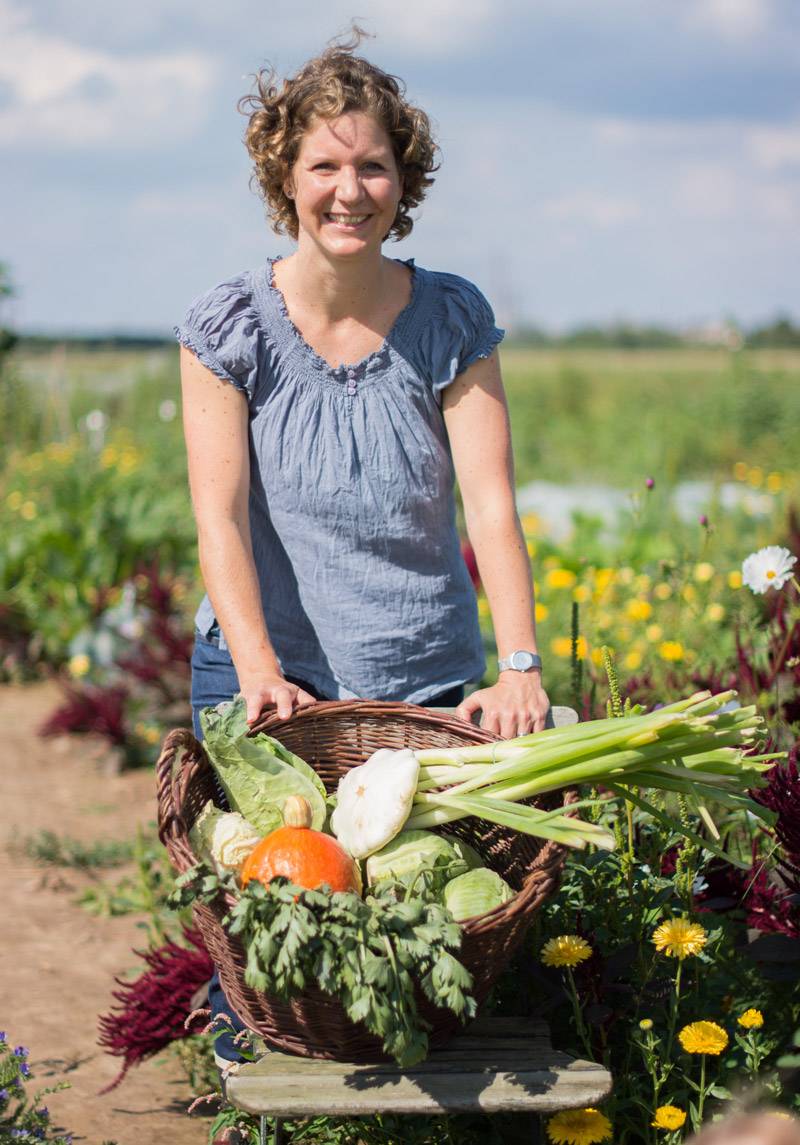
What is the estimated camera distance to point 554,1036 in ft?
7.65

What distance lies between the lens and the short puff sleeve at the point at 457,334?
2.44 metres

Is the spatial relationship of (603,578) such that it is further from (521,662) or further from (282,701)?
(282,701)

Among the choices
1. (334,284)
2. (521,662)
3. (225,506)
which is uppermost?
(334,284)

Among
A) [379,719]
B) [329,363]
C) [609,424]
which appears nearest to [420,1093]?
[379,719]

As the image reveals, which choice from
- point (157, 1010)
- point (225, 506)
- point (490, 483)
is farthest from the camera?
point (157, 1010)

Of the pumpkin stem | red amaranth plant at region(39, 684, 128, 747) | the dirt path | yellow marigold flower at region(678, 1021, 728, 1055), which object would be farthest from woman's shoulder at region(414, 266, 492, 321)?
red amaranth plant at region(39, 684, 128, 747)

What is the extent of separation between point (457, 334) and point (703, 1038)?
1392mm

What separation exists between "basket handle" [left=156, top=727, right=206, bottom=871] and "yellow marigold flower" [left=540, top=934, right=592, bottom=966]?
71 cm

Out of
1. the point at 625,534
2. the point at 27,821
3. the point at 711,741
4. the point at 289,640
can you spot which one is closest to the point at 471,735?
the point at 711,741

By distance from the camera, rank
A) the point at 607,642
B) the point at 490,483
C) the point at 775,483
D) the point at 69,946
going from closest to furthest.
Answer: the point at 490,483, the point at 69,946, the point at 607,642, the point at 775,483

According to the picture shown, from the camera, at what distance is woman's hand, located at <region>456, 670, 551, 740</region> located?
2242 mm

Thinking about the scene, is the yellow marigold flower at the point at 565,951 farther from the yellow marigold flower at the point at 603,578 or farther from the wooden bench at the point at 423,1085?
the yellow marigold flower at the point at 603,578

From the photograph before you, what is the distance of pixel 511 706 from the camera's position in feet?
7.41

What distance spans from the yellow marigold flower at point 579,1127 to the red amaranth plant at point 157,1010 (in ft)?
3.06
